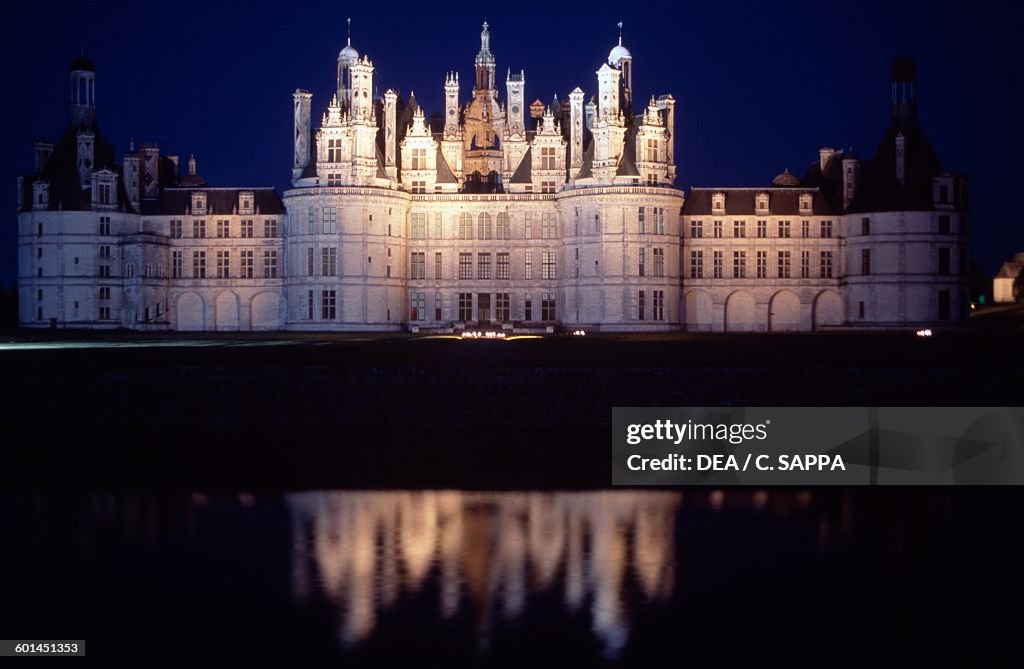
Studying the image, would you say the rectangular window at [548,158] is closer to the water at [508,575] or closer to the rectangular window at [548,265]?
the rectangular window at [548,265]

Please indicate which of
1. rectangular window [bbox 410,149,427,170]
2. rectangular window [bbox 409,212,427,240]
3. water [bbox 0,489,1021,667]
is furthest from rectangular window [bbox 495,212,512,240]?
water [bbox 0,489,1021,667]

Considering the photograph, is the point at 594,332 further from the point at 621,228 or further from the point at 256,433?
the point at 256,433

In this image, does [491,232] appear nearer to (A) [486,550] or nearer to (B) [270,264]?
(B) [270,264]

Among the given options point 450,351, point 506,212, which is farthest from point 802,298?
point 450,351

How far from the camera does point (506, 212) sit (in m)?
80.5

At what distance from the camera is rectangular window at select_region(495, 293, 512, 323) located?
265 feet

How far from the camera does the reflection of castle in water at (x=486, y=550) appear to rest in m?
19.4

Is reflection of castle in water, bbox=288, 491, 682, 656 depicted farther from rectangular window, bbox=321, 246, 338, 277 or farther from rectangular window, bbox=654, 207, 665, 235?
rectangular window, bbox=654, 207, 665, 235

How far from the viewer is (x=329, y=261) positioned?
3007 inches

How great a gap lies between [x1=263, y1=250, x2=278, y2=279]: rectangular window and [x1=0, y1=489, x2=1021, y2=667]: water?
183 ft

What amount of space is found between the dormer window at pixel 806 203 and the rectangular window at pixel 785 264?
2.97 meters

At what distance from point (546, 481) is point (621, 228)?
4755cm

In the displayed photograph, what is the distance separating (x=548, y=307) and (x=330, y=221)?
15622mm

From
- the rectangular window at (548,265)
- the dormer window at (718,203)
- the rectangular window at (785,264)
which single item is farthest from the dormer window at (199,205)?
the rectangular window at (785,264)
